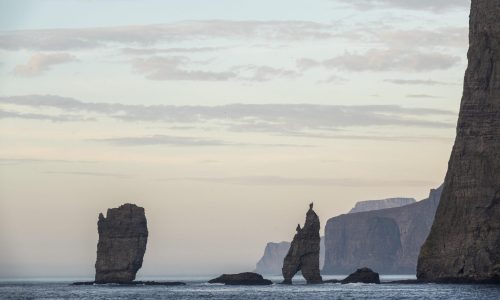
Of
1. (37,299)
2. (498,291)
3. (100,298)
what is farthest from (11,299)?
(498,291)

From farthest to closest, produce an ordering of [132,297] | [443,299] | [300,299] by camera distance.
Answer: [132,297], [300,299], [443,299]

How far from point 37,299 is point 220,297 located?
2891cm

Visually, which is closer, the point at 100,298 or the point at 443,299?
the point at 443,299

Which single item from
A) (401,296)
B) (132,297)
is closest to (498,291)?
(401,296)

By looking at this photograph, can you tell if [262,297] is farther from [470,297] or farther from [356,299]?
[470,297]

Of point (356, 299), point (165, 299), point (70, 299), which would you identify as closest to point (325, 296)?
point (356, 299)

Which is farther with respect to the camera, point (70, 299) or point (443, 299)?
point (70, 299)

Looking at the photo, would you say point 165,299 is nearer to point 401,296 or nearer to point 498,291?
point 401,296

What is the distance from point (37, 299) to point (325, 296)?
149 ft

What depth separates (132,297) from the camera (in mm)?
179750

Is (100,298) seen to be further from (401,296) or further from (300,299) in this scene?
(401,296)

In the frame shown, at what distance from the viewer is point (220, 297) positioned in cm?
18050

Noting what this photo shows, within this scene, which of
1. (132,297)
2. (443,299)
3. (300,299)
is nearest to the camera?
(443,299)

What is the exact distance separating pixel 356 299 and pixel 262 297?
53.3 ft
